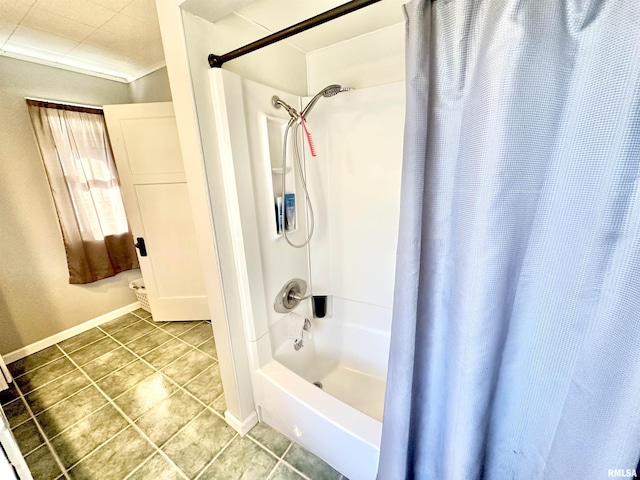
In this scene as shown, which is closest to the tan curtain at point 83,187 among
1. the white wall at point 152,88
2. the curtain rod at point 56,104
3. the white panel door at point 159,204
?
the curtain rod at point 56,104

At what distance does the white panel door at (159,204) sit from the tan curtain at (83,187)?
0.32m

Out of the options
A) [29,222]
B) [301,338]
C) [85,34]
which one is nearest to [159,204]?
[29,222]

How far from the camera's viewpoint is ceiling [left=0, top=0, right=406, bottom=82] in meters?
1.29

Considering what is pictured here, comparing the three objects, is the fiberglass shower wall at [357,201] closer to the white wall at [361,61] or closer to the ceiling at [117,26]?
the white wall at [361,61]

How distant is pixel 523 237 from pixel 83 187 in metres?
3.41

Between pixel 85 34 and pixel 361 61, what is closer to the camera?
pixel 361 61

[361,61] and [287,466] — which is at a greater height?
[361,61]

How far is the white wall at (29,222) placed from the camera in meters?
2.12

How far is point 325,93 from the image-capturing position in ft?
4.82

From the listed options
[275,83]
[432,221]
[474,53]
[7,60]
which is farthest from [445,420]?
[7,60]

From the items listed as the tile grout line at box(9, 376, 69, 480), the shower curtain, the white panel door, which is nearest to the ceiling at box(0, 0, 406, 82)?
the white panel door

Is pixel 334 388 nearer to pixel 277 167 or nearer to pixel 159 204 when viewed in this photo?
pixel 277 167

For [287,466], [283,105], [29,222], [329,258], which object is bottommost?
[287,466]

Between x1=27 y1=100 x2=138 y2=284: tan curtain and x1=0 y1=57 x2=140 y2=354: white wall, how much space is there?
0.10 meters
